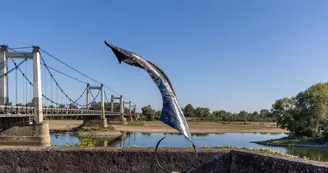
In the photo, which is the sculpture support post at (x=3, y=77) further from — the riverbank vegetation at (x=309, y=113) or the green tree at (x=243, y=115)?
the green tree at (x=243, y=115)

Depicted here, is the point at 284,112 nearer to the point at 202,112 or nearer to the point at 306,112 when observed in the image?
the point at 306,112

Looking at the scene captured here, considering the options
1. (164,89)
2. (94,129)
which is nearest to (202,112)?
(94,129)

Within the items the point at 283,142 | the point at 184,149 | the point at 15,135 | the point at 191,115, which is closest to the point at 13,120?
the point at 15,135

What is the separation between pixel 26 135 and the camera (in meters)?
31.6

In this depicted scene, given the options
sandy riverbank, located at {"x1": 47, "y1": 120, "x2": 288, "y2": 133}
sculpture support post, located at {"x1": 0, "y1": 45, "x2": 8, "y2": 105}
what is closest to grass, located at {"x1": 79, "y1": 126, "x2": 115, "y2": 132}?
sandy riverbank, located at {"x1": 47, "y1": 120, "x2": 288, "y2": 133}

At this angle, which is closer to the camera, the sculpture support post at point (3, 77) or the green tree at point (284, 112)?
the sculpture support post at point (3, 77)

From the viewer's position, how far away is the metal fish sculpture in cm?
563

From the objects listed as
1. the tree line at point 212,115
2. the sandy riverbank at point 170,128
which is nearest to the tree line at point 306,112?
the sandy riverbank at point 170,128

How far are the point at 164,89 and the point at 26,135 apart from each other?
29179 mm

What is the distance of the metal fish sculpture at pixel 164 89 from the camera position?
5633 millimetres

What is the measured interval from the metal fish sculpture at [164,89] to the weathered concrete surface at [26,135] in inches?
1064

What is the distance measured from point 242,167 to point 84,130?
60589 mm

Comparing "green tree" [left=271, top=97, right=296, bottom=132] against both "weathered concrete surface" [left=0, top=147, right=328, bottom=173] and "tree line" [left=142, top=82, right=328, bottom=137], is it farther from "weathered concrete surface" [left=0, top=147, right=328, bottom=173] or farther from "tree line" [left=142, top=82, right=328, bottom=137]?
"weathered concrete surface" [left=0, top=147, right=328, bottom=173]

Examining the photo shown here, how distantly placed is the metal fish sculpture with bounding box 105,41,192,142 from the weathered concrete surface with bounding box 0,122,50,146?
2703 centimetres
